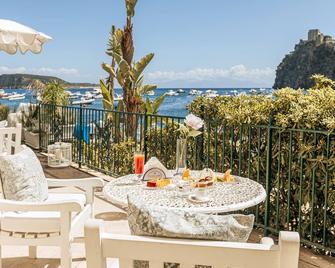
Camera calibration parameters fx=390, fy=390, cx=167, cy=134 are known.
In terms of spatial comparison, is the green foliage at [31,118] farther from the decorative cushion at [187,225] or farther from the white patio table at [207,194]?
the decorative cushion at [187,225]

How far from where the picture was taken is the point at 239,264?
1197mm

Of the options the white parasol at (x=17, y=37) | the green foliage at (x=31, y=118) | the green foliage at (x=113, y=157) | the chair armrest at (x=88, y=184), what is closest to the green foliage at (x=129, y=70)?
the green foliage at (x=31, y=118)

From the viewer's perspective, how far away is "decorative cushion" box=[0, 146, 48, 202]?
9.77 ft

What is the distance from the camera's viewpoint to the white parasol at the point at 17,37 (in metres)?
6.18

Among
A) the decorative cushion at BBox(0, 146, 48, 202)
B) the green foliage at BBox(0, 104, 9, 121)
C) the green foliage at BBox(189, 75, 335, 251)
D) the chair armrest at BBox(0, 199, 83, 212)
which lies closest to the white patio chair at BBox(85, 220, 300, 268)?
the chair armrest at BBox(0, 199, 83, 212)

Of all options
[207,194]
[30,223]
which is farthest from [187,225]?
[30,223]

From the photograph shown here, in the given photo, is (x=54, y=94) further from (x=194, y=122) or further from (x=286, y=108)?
(x=194, y=122)

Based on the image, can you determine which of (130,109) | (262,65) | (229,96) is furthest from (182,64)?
(229,96)

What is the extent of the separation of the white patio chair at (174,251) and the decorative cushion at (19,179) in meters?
1.96

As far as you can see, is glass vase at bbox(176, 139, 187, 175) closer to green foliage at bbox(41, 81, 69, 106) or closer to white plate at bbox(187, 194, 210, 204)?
white plate at bbox(187, 194, 210, 204)

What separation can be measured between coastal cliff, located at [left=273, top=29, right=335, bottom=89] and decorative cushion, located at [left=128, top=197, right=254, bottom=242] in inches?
2617

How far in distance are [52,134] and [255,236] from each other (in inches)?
250

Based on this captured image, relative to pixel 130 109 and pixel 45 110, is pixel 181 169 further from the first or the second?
pixel 45 110

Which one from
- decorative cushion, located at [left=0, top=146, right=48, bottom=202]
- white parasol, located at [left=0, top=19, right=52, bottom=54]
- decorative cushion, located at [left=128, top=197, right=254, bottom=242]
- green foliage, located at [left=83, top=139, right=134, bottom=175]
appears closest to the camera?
decorative cushion, located at [left=128, top=197, right=254, bottom=242]
